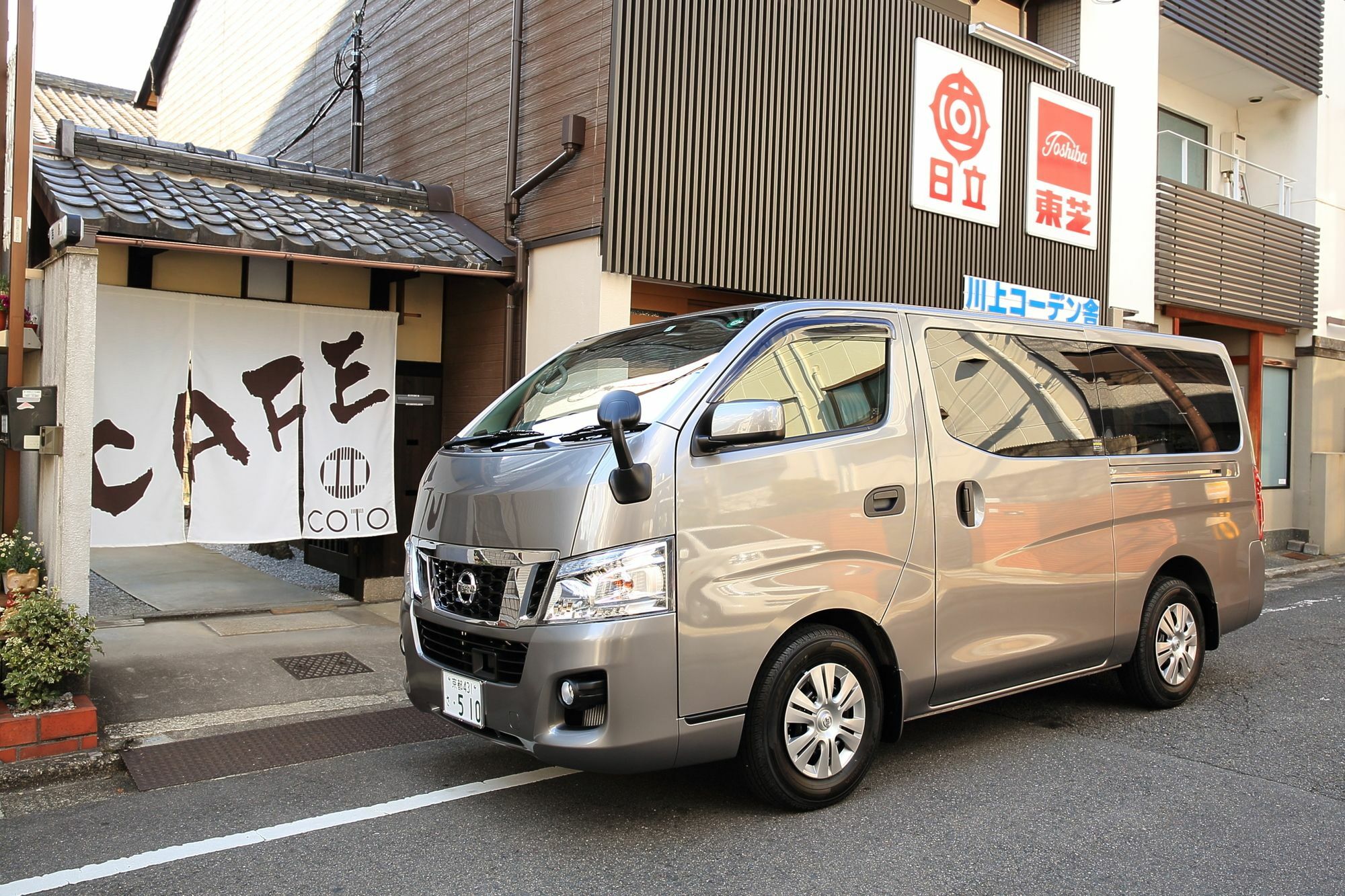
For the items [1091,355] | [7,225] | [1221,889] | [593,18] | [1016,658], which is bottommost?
[1221,889]

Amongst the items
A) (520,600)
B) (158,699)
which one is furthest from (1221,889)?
(158,699)

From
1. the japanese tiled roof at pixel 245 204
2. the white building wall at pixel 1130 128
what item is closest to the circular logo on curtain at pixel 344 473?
the japanese tiled roof at pixel 245 204

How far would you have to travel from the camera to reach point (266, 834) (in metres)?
4.07

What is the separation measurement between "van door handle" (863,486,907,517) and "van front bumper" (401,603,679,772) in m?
1.10

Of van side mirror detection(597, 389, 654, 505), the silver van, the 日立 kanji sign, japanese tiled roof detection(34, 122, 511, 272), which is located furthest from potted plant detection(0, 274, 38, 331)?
the 日立 kanji sign

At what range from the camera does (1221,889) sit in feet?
11.9

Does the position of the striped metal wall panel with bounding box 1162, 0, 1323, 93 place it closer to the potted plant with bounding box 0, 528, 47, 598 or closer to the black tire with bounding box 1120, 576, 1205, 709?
the black tire with bounding box 1120, 576, 1205, 709

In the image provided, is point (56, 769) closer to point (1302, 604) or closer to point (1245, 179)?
point (1302, 604)

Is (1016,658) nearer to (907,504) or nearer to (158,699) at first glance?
(907,504)

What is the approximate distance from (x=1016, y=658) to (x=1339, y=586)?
882cm

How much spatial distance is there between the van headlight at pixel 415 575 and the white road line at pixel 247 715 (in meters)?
1.52

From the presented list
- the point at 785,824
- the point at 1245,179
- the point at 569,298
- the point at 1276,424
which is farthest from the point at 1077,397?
the point at 1245,179

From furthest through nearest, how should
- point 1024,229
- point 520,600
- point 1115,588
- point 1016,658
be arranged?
point 1024,229, point 1115,588, point 1016,658, point 520,600

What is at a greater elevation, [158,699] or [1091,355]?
[1091,355]
